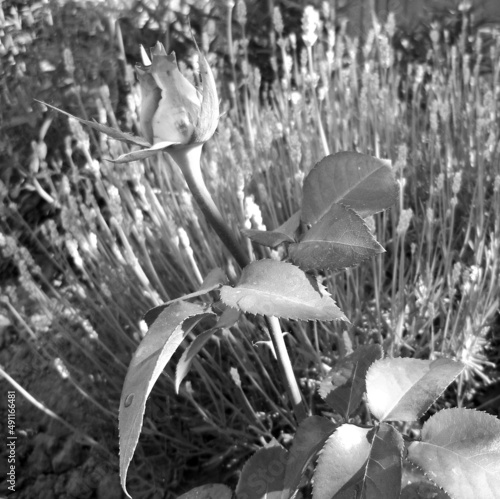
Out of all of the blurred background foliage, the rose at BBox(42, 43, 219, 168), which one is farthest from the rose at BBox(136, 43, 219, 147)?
the blurred background foliage

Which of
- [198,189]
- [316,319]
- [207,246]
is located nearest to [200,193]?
[198,189]

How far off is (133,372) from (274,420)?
709mm

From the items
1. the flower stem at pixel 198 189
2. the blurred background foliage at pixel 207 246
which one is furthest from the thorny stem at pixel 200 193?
the blurred background foliage at pixel 207 246

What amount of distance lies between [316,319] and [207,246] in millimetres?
677

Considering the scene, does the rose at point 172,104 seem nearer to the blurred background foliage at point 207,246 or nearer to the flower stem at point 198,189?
the flower stem at point 198,189

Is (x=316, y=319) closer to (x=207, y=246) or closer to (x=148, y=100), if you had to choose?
(x=148, y=100)

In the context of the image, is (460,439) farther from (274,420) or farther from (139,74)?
(274,420)

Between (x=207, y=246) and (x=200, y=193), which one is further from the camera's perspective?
(x=207, y=246)

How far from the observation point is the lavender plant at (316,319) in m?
0.36

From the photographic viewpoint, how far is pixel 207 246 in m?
A: 1.01

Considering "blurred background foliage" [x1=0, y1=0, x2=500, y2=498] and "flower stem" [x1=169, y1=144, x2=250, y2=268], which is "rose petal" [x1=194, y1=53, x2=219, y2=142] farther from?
"blurred background foliage" [x1=0, y1=0, x2=500, y2=498]

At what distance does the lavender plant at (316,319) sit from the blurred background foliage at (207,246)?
168 mm

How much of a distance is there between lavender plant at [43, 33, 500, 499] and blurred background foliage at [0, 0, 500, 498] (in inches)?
6.6

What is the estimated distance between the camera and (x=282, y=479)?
19.8 inches
